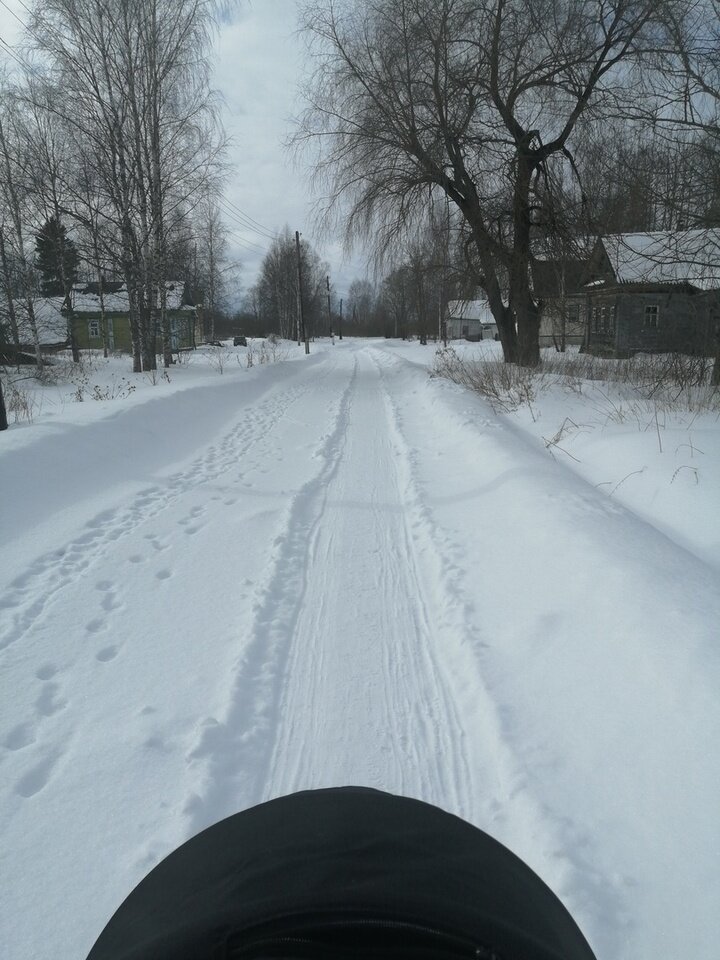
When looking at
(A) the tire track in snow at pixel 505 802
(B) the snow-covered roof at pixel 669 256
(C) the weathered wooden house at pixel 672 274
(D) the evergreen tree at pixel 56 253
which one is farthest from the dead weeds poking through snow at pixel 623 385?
(D) the evergreen tree at pixel 56 253

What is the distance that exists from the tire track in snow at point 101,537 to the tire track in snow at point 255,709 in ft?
4.23

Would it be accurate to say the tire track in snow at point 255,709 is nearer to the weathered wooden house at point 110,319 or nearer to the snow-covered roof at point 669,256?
the snow-covered roof at point 669,256

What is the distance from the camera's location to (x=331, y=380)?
19.5 meters

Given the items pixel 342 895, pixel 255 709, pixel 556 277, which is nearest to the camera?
pixel 342 895

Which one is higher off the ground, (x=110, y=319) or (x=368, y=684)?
(x=110, y=319)

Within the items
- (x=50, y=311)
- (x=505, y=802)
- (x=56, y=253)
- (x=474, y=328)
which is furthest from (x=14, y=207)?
(x=474, y=328)

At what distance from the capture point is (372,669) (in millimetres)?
3350

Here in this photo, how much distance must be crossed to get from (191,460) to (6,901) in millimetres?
6341

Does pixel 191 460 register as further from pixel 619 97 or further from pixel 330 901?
pixel 619 97

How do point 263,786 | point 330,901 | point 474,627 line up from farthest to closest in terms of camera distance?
1. point 474,627
2. point 263,786
3. point 330,901

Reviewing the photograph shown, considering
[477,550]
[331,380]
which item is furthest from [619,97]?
[477,550]

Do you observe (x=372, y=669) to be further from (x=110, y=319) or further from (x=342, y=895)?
(x=110, y=319)

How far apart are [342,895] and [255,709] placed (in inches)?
78.4

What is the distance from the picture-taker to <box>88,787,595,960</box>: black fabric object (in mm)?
1049
